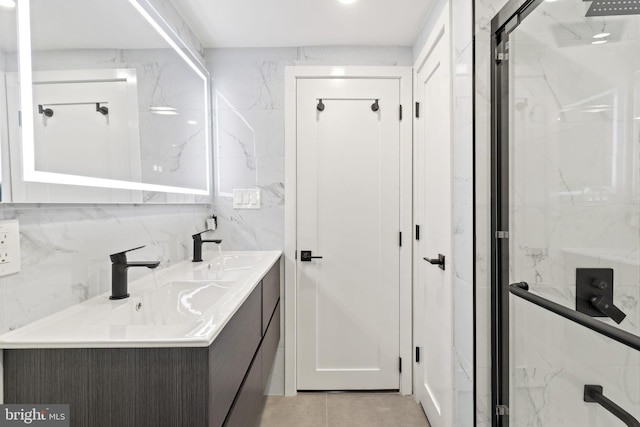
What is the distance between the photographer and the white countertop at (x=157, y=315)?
93 centimetres

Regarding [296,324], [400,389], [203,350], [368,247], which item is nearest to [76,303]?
[203,350]

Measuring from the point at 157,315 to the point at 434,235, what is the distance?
58.5 inches

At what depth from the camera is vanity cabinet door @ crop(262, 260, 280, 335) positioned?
6.22 ft

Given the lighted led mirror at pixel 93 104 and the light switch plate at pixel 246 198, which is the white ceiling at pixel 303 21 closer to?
the lighted led mirror at pixel 93 104

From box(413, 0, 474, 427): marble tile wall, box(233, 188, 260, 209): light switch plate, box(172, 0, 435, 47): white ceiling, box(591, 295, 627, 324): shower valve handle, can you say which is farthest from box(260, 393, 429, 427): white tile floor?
box(172, 0, 435, 47): white ceiling

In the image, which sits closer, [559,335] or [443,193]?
[559,335]

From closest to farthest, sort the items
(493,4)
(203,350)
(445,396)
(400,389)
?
(203,350)
(493,4)
(445,396)
(400,389)

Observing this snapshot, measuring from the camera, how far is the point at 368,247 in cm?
262

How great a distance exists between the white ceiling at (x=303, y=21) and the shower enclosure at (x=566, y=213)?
87 cm

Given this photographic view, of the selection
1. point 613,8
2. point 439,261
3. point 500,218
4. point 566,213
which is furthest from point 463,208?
point 613,8

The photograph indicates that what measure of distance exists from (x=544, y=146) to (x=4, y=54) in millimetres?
1581

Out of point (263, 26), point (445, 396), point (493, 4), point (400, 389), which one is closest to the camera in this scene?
point (493, 4)

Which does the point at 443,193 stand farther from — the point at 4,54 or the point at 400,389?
the point at 4,54

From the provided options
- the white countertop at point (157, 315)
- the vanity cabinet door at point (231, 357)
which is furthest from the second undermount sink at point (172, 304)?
the vanity cabinet door at point (231, 357)
